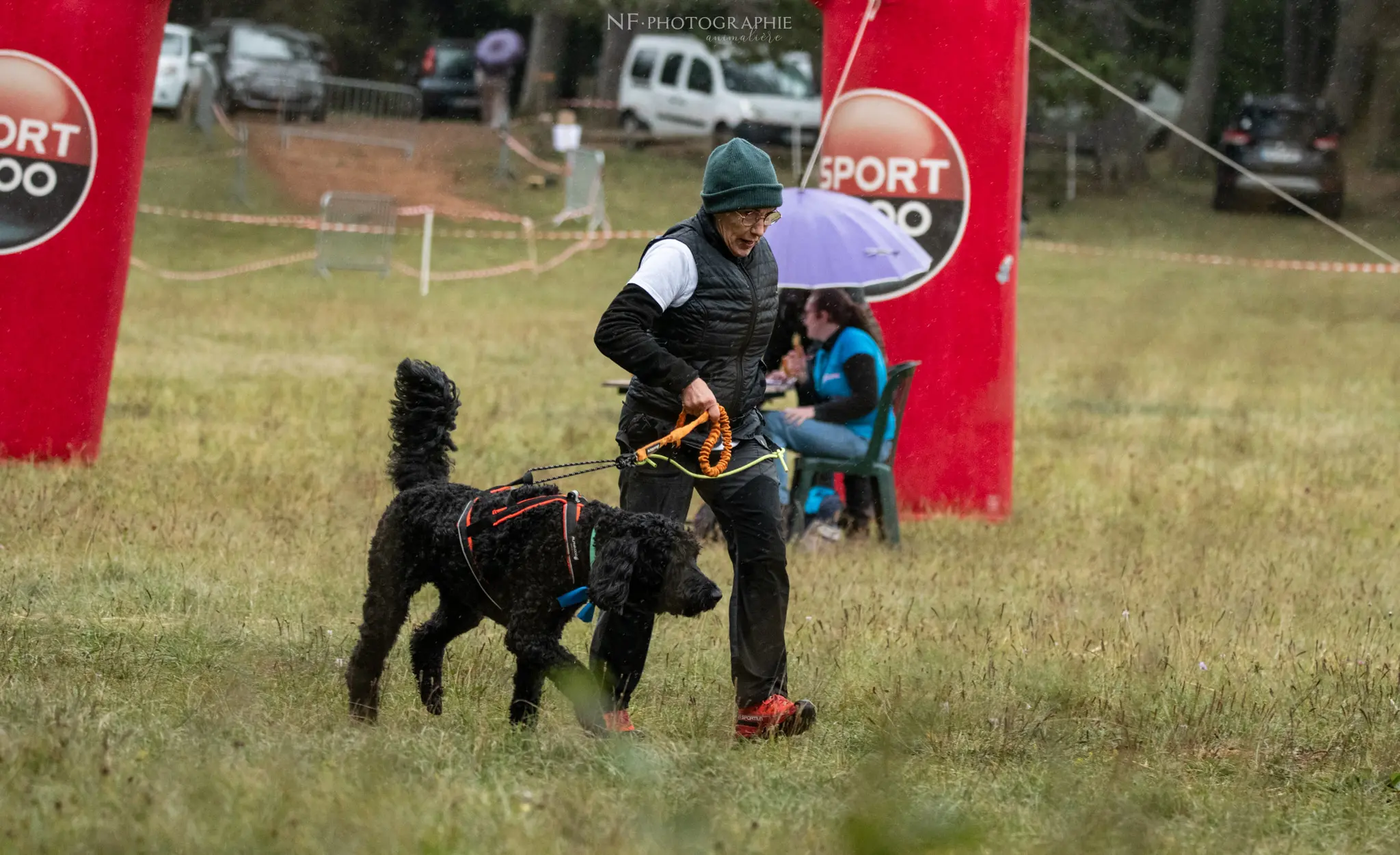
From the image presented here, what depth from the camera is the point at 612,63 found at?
38.9 m

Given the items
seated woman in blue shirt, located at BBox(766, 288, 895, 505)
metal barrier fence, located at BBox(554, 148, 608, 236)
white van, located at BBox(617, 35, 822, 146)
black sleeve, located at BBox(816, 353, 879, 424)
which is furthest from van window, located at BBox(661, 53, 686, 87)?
black sleeve, located at BBox(816, 353, 879, 424)

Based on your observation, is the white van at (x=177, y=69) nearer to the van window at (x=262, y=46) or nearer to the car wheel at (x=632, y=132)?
the van window at (x=262, y=46)

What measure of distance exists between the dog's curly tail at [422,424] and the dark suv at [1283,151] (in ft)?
45.8

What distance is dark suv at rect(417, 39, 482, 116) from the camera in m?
39.2

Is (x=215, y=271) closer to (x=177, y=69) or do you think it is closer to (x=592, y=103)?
(x=177, y=69)

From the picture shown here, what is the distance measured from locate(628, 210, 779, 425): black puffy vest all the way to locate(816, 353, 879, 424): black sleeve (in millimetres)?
3664

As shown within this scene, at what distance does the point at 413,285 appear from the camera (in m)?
24.2

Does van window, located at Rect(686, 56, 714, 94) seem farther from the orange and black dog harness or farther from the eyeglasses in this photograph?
the orange and black dog harness

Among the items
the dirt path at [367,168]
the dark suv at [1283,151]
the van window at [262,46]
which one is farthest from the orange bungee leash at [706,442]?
the van window at [262,46]

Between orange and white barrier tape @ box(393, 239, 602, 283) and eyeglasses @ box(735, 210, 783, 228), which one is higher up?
eyeglasses @ box(735, 210, 783, 228)

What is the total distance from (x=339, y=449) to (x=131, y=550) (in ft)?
12.0

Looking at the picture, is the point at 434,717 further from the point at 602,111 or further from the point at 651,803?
the point at 602,111

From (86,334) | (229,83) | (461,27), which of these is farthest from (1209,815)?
(461,27)

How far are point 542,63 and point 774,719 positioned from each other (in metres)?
34.9
